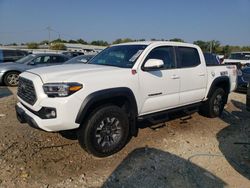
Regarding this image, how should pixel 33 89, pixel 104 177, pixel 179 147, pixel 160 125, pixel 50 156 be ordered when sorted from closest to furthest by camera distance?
pixel 104 177, pixel 33 89, pixel 50 156, pixel 179 147, pixel 160 125

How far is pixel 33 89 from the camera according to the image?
3736mm

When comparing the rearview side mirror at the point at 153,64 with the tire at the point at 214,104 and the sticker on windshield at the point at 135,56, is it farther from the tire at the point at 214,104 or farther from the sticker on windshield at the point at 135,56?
the tire at the point at 214,104

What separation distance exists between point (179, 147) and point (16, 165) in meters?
2.72

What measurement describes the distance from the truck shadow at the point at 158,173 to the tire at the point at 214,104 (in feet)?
7.80

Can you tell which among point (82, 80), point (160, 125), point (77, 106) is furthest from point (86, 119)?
point (160, 125)

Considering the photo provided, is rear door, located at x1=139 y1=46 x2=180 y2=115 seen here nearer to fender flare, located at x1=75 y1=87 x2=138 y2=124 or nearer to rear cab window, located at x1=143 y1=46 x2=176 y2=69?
rear cab window, located at x1=143 y1=46 x2=176 y2=69

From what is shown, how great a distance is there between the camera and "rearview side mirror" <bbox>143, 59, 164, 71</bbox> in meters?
4.28

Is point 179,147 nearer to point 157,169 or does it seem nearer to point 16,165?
point 157,169

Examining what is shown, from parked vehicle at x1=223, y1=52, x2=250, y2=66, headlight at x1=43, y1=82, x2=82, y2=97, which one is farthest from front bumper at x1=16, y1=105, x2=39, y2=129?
parked vehicle at x1=223, y1=52, x2=250, y2=66

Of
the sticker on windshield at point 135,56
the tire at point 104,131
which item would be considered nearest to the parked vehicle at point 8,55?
the sticker on windshield at point 135,56

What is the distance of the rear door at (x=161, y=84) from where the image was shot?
4375mm

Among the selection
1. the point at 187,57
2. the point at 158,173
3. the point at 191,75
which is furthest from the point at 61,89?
the point at 187,57

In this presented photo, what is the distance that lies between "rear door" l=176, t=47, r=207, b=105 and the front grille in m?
2.81

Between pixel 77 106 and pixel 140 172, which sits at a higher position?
pixel 77 106
